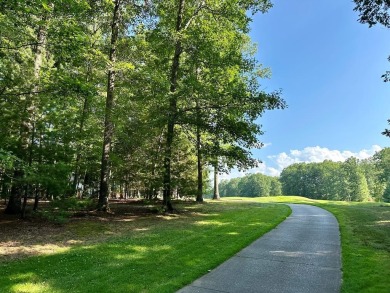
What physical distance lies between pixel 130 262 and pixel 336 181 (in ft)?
282

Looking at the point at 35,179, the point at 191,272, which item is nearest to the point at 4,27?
the point at 35,179

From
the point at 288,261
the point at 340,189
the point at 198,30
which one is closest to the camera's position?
the point at 288,261

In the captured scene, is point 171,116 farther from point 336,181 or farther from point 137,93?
point 336,181

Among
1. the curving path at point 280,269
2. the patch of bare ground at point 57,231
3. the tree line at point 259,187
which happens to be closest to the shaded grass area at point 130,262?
the patch of bare ground at point 57,231

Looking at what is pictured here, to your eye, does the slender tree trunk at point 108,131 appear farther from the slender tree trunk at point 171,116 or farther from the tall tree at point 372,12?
the tall tree at point 372,12

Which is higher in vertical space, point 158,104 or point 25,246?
point 158,104

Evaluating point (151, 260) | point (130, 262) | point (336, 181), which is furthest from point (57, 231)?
point (336, 181)

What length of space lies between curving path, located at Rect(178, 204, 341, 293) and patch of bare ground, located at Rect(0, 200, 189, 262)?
3.71 m

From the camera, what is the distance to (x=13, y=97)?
9.48 meters

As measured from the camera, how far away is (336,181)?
82.9 metres

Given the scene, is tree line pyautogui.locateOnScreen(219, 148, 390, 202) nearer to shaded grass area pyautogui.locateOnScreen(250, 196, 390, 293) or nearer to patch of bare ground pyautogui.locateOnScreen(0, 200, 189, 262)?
shaded grass area pyautogui.locateOnScreen(250, 196, 390, 293)

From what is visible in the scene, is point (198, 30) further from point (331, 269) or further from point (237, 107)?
point (331, 269)

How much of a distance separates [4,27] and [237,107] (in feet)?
28.3

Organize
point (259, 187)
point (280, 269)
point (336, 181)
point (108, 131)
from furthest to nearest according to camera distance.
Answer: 1. point (259, 187)
2. point (336, 181)
3. point (108, 131)
4. point (280, 269)
